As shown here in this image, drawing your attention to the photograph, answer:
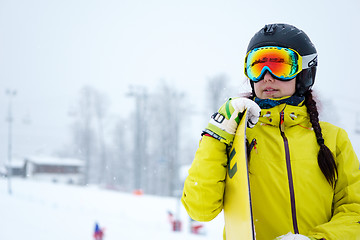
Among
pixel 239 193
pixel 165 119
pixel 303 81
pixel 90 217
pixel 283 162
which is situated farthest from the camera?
pixel 165 119

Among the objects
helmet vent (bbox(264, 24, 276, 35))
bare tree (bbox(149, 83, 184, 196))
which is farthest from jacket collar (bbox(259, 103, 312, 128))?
bare tree (bbox(149, 83, 184, 196))

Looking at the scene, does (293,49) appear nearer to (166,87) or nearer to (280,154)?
(280,154)

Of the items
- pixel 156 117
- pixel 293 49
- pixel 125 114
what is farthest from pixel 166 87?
pixel 293 49

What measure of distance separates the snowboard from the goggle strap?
519mm

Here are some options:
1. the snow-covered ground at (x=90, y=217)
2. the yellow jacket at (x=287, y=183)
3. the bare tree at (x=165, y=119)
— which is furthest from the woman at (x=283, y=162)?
the bare tree at (x=165, y=119)

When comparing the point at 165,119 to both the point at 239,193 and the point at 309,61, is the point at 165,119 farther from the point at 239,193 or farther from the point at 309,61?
the point at 239,193

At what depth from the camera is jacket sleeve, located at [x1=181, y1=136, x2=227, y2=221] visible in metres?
1.14

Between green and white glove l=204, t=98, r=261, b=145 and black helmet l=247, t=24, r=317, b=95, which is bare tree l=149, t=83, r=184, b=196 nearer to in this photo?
black helmet l=247, t=24, r=317, b=95

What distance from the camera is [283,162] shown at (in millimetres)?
1218

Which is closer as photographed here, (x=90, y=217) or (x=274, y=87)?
(x=274, y=87)

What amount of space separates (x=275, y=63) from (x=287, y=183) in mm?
530

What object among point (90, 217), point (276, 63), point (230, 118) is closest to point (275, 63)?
point (276, 63)

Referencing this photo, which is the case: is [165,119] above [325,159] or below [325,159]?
below

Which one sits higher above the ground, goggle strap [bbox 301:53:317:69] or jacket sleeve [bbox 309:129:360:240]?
goggle strap [bbox 301:53:317:69]
